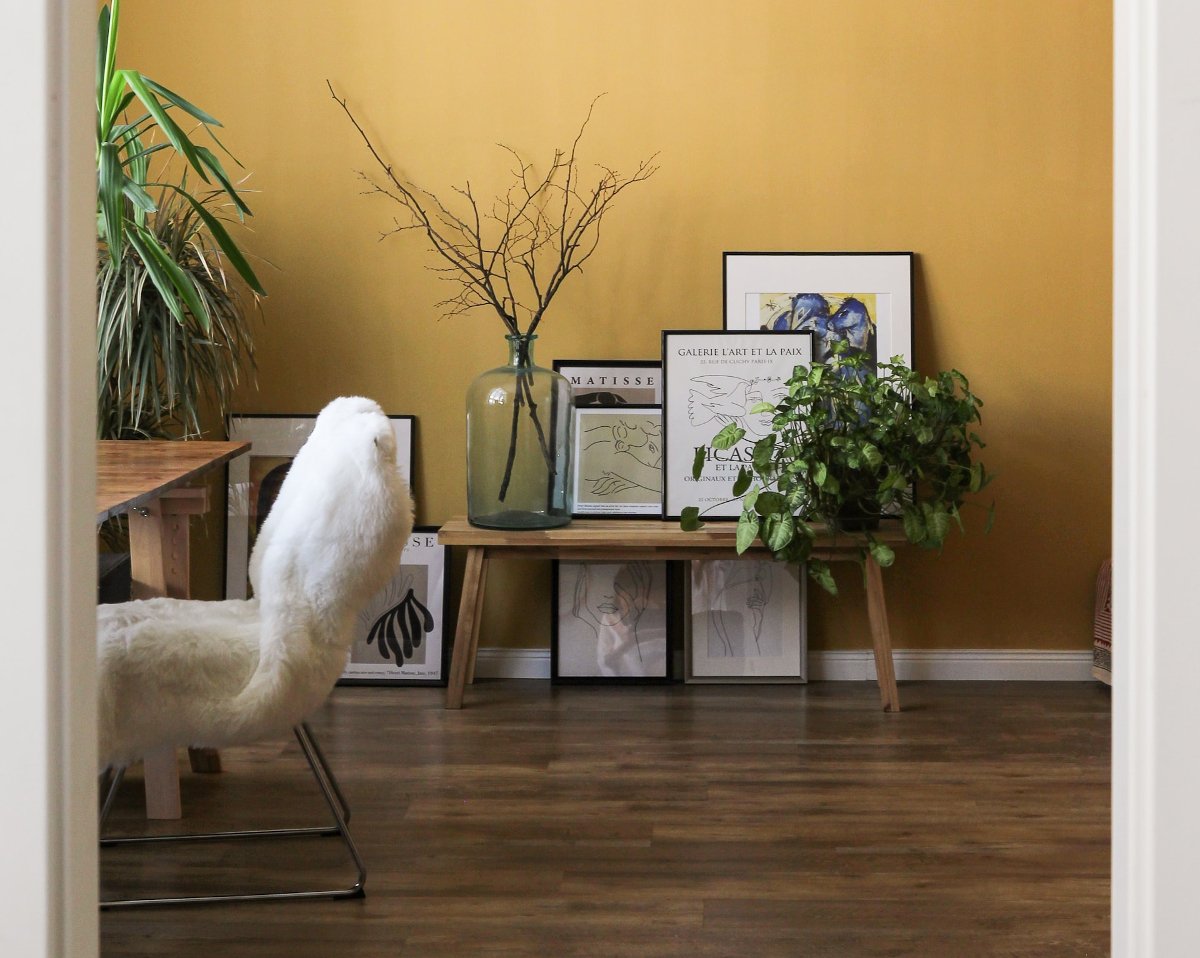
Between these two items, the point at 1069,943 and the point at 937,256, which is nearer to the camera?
the point at 1069,943

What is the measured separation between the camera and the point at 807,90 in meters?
3.81

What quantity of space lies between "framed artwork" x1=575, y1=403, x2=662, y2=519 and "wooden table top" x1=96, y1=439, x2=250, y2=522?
1.23 meters

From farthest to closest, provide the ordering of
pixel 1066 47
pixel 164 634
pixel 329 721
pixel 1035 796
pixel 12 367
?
pixel 1066 47 < pixel 329 721 < pixel 1035 796 < pixel 164 634 < pixel 12 367

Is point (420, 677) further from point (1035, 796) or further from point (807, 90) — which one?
point (807, 90)

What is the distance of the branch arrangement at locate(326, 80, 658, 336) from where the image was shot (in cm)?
385

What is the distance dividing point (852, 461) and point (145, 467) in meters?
1.88

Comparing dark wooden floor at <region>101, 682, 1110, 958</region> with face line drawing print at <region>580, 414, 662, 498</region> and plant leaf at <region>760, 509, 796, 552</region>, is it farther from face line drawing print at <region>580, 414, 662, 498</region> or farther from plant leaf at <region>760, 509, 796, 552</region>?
face line drawing print at <region>580, 414, 662, 498</region>

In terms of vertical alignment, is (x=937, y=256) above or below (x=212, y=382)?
above

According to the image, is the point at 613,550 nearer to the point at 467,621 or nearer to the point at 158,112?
the point at 467,621

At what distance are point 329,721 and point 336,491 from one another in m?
1.57

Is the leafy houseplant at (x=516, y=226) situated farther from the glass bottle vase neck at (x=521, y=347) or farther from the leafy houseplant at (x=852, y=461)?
the leafy houseplant at (x=852, y=461)

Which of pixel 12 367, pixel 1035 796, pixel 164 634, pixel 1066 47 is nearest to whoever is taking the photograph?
pixel 12 367

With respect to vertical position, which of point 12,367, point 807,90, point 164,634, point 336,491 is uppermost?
point 807,90

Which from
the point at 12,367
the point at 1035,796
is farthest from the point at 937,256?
the point at 12,367
